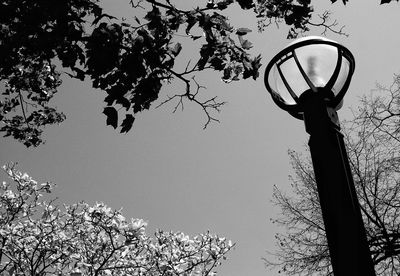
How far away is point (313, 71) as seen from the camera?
A: 214cm

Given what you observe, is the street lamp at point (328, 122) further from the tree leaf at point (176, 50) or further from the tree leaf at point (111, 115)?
the tree leaf at point (176, 50)

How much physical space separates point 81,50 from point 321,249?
10.7m

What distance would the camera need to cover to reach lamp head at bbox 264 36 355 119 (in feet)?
6.92

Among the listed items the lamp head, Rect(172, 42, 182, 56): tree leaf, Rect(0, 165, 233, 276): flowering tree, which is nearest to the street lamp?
the lamp head

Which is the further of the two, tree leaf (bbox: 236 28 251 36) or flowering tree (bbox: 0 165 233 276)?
flowering tree (bbox: 0 165 233 276)

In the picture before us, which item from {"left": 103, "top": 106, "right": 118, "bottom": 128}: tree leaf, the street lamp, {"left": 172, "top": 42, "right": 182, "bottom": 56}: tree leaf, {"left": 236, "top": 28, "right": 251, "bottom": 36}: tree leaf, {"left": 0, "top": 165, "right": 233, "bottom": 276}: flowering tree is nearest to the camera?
the street lamp

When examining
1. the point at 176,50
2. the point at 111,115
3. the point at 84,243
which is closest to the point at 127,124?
the point at 111,115

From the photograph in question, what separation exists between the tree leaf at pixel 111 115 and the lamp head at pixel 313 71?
190 cm

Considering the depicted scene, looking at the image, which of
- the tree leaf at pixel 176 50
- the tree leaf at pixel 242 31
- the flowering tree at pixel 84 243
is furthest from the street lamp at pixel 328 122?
the flowering tree at pixel 84 243

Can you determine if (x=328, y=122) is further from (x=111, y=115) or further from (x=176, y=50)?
(x=176, y=50)

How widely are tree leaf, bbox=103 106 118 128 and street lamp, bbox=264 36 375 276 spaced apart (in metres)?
1.77

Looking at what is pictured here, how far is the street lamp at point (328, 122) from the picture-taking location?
1586mm

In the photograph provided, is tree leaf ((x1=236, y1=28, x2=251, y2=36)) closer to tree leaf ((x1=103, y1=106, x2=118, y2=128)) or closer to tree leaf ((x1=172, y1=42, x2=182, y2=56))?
tree leaf ((x1=172, y1=42, x2=182, y2=56))

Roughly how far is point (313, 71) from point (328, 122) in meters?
0.36
